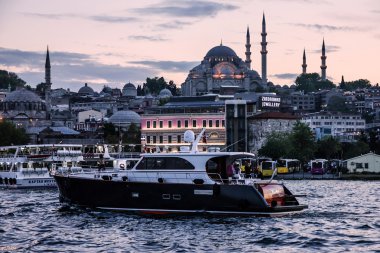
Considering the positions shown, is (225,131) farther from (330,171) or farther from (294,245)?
(294,245)

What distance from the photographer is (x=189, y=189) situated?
31984 mm

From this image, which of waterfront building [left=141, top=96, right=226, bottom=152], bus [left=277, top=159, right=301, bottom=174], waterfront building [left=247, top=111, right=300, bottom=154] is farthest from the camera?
waterfront building [left=247, top=111, right=300, bottom=154]

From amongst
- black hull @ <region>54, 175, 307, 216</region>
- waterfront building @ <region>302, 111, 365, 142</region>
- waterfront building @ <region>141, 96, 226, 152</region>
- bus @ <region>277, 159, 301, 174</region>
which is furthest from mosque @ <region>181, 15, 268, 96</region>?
black hull @ <region>54, 175, 307, 216</region>

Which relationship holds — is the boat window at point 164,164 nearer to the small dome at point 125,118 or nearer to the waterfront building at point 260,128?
the waterfront building at point 260,128

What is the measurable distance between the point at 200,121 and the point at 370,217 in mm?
77013

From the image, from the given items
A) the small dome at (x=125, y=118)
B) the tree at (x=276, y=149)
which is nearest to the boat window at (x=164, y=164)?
the tree at (x=276, y=149)

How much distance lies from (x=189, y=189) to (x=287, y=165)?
5960cm

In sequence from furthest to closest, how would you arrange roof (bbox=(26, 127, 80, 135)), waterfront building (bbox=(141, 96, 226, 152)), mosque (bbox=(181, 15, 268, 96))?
mosque (bbox=(181, 15, 268, 96)) → roof (bbox=(26, 127, 80, 135)) → waterfront building (bbox=(141, 96, 226, 152))

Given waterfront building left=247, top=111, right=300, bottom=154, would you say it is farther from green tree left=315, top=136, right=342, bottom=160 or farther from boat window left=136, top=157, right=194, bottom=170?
boat window left=136, top=157, right=194, bottom=170

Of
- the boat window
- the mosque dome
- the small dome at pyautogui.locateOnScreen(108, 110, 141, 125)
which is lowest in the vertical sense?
the boat window

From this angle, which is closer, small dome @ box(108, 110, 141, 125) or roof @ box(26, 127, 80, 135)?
roof @ box(26, 127, 80, 135)

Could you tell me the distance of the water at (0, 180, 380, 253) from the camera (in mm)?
25359

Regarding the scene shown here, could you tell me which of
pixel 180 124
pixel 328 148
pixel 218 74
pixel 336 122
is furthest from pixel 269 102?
pixel 218 74

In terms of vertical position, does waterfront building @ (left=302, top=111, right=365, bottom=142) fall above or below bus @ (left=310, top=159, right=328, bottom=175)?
above
